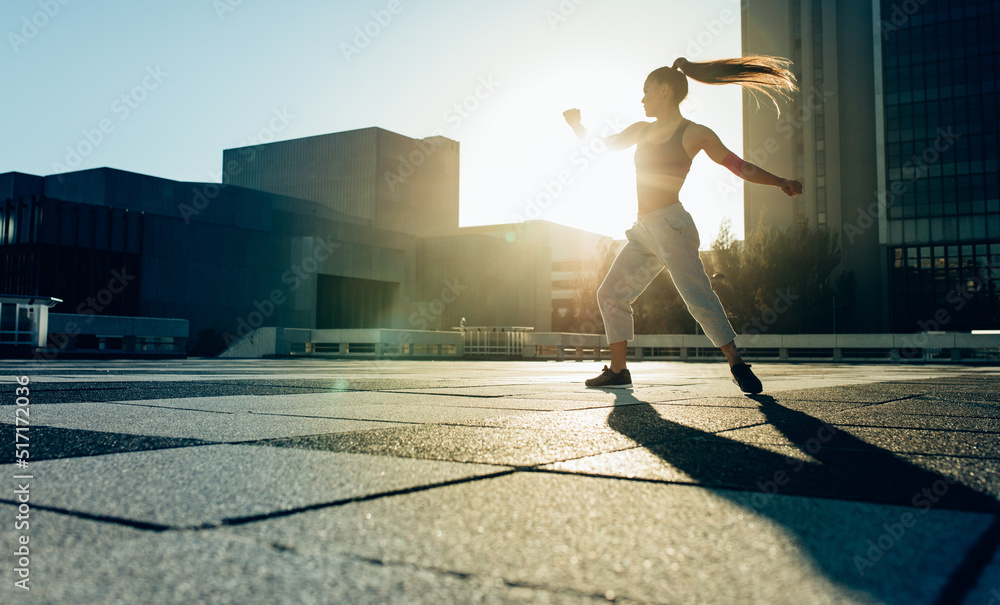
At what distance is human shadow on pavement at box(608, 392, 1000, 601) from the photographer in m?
0.94

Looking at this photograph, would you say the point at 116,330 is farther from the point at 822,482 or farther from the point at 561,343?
the point at 822,482

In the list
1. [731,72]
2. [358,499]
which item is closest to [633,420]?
[358,499]

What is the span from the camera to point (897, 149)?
51.6 m

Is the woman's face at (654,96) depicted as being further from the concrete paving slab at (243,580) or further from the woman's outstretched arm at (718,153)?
the concrete paving slab at (243,580)

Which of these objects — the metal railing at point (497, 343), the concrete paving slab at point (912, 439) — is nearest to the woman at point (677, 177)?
the concrete paving slab at point (912, 439)

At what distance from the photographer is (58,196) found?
6012cm

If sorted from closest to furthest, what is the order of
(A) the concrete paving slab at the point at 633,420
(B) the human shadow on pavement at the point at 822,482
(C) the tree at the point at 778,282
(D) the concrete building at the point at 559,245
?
(B) the human shadow on pavement at the point at 822,482
(A) the concrete paving slab at the point at 633,420
(C) the tree at the point at 778,282
(D) the concrete building at the point at 559,245

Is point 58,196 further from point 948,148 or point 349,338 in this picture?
point 948,148

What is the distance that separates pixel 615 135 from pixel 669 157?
466mm

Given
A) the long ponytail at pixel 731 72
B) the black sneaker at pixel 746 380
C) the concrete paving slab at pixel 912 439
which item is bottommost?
the concrete paving slab at pixel 912 439

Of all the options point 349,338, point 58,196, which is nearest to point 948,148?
point 349,338

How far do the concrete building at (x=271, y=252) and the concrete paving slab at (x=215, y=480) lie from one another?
4086 centimetres

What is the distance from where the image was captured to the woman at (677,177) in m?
4.39

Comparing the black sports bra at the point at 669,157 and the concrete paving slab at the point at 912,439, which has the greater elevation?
the black sports bra at the point at 669,157
